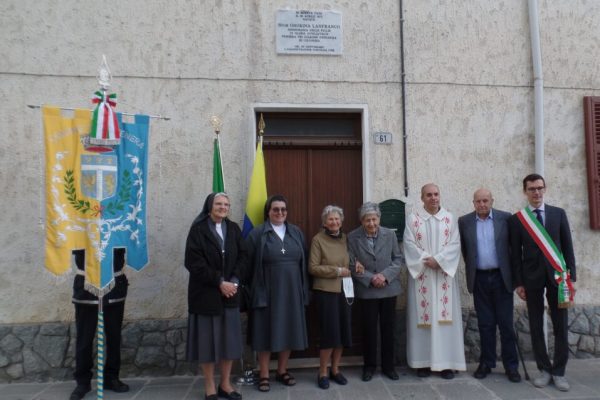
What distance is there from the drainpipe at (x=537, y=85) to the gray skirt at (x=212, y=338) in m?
3.78

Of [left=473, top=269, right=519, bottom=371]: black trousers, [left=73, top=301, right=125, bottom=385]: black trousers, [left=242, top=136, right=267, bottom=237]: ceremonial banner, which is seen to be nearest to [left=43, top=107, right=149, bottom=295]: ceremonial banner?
[left=73, top=301, right=125, bottom=385]: black trousers

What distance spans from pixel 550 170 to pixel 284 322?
353 centimetres

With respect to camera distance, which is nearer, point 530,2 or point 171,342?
point 171,342

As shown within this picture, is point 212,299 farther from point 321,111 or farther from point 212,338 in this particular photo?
point 321,111

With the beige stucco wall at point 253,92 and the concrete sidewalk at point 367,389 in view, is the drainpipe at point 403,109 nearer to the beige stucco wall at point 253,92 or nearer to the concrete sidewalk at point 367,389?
the beige stucco wall at point 253,92

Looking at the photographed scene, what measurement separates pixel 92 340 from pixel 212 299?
1251 mm

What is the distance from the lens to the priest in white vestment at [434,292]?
4504 mm

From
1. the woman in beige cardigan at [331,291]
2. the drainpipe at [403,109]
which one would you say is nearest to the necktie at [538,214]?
the drainpipe at [403,109]

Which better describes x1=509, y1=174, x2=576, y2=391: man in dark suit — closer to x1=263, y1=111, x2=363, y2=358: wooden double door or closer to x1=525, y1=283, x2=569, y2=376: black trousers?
x1=525, y1=283, x2=569, y2=376: black trousers

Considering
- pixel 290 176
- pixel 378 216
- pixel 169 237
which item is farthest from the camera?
pixel 290 176

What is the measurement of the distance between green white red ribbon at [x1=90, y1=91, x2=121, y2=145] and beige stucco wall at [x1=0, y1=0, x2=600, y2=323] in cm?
98

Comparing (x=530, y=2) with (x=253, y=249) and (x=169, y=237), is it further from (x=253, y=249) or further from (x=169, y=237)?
(x=169, y=237)

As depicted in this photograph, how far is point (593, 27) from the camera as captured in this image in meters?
5.42

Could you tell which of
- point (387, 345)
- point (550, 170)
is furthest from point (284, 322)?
point (550, 170)
